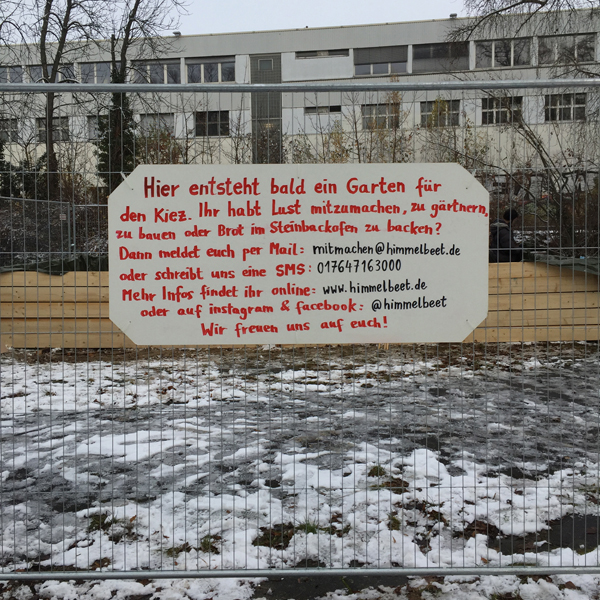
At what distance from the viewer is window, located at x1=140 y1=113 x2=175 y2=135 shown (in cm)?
273

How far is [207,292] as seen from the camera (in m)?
2.71

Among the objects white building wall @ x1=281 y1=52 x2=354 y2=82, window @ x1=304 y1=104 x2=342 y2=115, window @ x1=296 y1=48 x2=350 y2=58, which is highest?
window @ x1=296 y1=48 x2=350 y2=58

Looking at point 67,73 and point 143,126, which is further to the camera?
point 67,73

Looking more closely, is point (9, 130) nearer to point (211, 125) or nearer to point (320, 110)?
point (211, 125)

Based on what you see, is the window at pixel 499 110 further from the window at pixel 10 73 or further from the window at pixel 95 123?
the window at pixel 10 73

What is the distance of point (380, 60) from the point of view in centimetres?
3397

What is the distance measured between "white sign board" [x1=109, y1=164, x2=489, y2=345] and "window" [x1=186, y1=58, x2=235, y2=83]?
33.5 meters

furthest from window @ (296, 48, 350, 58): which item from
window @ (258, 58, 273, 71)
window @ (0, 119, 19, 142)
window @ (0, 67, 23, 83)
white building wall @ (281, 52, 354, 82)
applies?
window @ (0, 119, 19, 142)

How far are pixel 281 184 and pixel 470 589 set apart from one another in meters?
1.95

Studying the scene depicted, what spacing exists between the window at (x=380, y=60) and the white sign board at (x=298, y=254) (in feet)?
110

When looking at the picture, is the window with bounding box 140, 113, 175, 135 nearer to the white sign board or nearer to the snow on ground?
the white sign board

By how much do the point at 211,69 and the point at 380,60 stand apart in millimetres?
9667

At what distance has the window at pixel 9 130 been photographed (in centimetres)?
278

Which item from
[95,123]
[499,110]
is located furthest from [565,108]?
[95,123]
